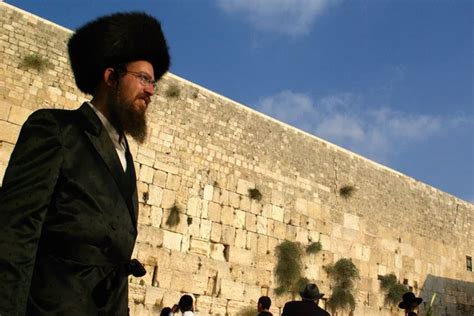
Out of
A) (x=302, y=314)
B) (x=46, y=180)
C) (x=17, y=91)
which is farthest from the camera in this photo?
(x=17, y=91)

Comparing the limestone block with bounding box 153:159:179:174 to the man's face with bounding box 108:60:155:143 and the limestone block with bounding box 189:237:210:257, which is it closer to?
the limestone block with bounding box 189:237:210:257

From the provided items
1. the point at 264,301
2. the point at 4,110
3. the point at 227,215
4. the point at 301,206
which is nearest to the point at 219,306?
the point at 227,215

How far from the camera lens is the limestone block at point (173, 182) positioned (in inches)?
421

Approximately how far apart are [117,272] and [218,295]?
9.05 meters

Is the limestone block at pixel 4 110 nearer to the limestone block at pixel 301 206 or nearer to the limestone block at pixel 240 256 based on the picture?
the limestone block at pixel 240 256

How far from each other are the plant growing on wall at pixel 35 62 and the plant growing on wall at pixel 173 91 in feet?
8.33

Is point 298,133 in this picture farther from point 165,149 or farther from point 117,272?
point 117,272

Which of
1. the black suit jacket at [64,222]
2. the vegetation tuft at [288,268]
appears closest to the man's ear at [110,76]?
the black suit jacket at [64,222]

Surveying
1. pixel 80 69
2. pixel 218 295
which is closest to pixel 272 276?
pixel 218 295

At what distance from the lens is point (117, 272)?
213 centimetres

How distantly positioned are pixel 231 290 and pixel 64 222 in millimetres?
9443

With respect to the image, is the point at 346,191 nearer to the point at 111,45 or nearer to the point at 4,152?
the point at 4,152

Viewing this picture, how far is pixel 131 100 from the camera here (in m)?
2.40

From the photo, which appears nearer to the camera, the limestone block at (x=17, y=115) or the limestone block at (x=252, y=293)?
the limestone block at (x=17, y=115)
